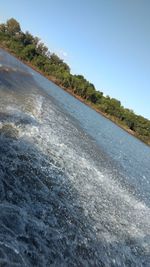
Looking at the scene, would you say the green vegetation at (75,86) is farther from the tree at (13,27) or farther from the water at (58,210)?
the water at (58,210)

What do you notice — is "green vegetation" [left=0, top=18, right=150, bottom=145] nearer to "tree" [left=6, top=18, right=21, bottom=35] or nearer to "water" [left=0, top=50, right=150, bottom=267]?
"tree" [left=6, top=18, right=21, bottom=35]

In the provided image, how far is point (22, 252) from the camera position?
243 inches

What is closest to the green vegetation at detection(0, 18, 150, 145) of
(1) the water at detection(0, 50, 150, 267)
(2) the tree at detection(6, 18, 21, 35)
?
(2) the tree at detection(6, 18, 21, 35)

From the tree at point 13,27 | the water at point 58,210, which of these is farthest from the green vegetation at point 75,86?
the water at point 58,210

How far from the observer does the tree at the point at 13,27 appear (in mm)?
123500

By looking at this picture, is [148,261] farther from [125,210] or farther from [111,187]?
[111,187]

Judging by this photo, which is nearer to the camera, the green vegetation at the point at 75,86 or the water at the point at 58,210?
the water at the point at 58,210

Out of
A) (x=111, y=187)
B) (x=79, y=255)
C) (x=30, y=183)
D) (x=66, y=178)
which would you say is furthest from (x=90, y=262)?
(x=111, y=187)

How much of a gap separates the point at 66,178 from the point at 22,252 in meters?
6.30

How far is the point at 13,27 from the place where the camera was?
12325 centimetres

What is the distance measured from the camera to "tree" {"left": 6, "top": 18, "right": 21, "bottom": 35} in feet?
405

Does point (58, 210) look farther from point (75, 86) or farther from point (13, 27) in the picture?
point (13, 27)

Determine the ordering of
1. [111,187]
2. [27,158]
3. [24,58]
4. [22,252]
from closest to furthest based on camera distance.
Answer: [22,252], [27,158], [111,187], [24,58]

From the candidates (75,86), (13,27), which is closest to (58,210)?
(75,86)
